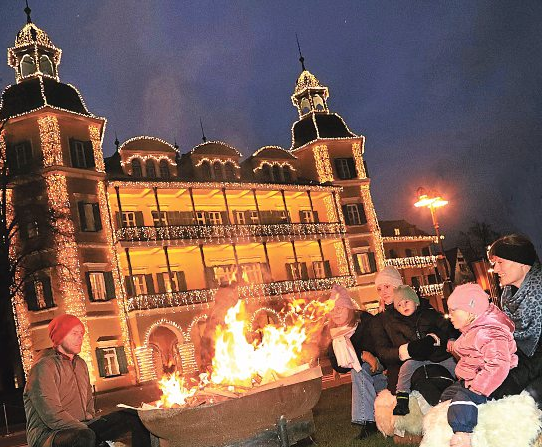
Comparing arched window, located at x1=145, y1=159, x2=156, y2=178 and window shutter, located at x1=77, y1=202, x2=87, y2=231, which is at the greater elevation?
arched window, located at x1=145, y1=159, x2=156, y2=178

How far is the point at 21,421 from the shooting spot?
75.7 feet

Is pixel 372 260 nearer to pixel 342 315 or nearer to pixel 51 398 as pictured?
pixel 342 315

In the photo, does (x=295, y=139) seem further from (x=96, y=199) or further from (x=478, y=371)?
(x=478, y=371)

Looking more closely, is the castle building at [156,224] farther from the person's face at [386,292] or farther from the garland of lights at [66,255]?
the person's face at [386,292]

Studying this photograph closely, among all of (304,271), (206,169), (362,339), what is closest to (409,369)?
(362,339)

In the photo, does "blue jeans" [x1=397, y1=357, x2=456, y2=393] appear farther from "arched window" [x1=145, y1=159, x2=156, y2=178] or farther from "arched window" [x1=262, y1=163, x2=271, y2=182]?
"arched window" [x1=262, y1=163, x2=271, y2=182]

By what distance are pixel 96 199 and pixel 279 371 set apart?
2527 centimetres

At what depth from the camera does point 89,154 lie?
3183 cm

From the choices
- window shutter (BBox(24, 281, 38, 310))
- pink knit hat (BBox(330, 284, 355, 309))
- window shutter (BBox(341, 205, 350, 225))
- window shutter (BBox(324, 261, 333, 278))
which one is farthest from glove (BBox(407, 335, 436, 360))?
window shutter (BBox(341, 205, 350, 225))

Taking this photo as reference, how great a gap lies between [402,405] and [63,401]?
3.36m

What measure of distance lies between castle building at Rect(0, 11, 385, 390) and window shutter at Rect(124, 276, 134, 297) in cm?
8

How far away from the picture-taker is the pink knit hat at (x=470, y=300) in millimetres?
4750

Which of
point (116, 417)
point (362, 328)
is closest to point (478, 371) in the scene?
point (362, 328)

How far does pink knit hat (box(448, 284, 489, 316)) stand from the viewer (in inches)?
187
